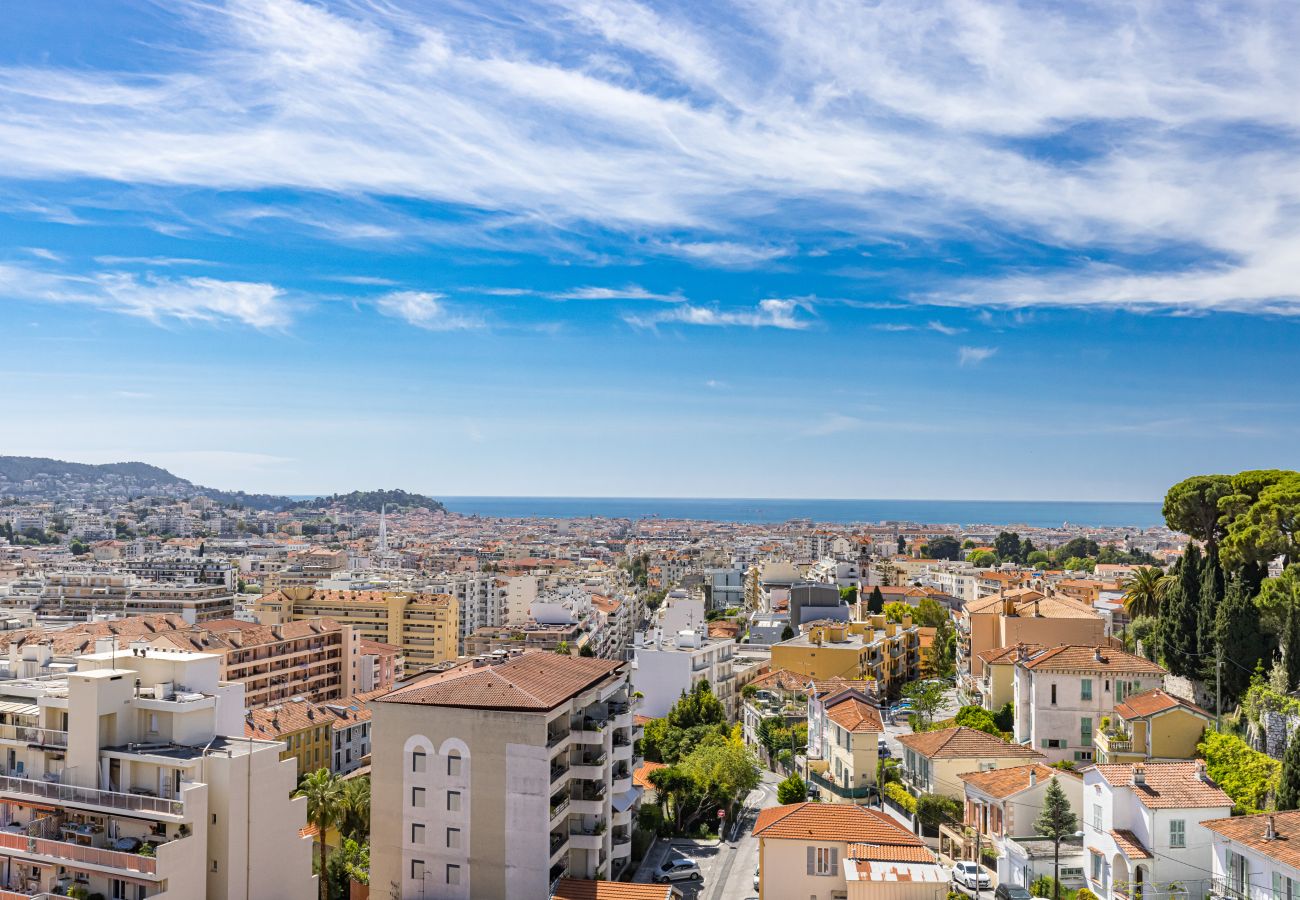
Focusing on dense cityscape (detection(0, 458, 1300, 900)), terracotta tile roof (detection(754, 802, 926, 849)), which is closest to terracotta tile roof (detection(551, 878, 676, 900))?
dense cityscape (detection(0, 458, 1300, 900))

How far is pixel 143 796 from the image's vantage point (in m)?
28.3

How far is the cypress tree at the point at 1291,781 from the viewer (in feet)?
99.9

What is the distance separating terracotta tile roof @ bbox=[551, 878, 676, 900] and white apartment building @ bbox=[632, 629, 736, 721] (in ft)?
121

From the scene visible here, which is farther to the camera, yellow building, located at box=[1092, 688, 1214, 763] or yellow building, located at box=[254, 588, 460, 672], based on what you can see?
yellow building, located at box=[254, 588, 460, 672]

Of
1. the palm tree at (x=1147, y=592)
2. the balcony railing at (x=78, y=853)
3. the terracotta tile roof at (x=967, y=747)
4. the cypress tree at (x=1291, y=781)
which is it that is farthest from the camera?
the palm tree at (x=1147, y=592)

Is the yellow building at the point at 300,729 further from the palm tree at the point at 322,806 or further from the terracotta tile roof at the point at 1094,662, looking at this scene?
the terracotta tile roof at the point at 1094,662

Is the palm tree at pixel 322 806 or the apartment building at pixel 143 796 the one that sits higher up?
the apartment building at pixel 143 796

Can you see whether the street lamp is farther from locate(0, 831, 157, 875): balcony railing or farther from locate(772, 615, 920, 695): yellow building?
locate(772, 615, 920, 695): yellow building

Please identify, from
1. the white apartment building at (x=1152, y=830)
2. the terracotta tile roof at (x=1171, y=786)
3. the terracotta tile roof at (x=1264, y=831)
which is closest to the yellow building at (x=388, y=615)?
the white apartment building at (x=1152, y=830)

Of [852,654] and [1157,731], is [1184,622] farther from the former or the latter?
[852,654]

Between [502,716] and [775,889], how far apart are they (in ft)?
32.1

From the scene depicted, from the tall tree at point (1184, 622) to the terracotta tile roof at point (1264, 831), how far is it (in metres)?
19.0

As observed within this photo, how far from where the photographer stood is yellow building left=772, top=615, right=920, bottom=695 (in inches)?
2889

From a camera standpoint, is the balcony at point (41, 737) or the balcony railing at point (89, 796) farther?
the balcony at point (41, 737)
